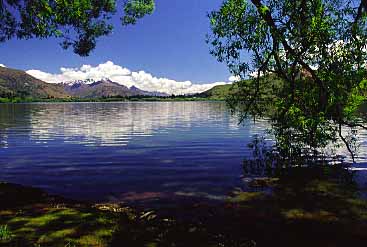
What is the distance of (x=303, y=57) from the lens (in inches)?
805

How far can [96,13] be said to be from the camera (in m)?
21.9

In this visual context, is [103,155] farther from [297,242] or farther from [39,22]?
[297,242]

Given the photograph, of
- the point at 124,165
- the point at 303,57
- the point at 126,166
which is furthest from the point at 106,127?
the point at 303,57

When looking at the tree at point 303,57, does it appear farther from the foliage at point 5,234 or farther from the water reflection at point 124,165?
the foliage at point 5,234

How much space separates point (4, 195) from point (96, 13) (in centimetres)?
1259

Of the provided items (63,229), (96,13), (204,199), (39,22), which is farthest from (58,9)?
(204,199)

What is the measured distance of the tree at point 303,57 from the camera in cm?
1852

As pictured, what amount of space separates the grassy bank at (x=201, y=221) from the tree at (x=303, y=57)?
4017mm

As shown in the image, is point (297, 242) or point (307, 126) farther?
point (307, 126)

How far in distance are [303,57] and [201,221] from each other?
39.4ft

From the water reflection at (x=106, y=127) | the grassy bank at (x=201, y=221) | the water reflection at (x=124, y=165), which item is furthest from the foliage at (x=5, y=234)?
the water reflection at (x=106, y=127)

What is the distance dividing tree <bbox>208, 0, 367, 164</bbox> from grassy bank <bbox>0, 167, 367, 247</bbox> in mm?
4017

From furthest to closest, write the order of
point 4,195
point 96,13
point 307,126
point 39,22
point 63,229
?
point 307,126
point 96,13
point 39,22
point 4,195
point 63,229

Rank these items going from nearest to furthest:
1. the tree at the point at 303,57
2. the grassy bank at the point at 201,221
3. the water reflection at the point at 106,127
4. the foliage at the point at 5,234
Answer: the foliage at the point at 5,234, the grassy bank at the point at 201,221, the tree at the point at 303,57, the water reflection at the point at 106,127
